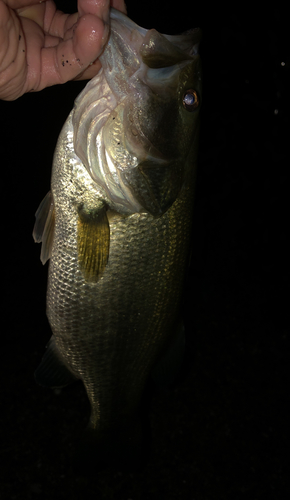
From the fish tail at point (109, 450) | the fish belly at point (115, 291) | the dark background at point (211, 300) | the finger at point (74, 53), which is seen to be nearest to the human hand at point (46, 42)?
the finger at point (74, 53)

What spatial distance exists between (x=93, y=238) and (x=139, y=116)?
1.13ft

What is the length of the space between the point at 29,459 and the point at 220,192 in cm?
238

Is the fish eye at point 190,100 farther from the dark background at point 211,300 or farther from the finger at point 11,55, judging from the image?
the dark background at point 211,300

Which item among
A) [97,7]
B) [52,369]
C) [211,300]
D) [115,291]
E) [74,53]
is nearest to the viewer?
[97,7]

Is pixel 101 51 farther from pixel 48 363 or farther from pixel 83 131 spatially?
pixel 48 363

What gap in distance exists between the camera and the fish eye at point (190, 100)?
3.04 feet

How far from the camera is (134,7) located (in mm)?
2852

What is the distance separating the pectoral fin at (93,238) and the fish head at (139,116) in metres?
0.05

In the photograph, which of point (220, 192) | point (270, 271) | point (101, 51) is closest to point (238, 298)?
point (270, 271)

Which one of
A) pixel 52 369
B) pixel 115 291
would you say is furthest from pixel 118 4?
pixel 52 369

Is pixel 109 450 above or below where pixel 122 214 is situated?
below

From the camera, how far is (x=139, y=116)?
34.8 inches

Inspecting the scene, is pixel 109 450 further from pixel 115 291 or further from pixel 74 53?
pixel 74 53

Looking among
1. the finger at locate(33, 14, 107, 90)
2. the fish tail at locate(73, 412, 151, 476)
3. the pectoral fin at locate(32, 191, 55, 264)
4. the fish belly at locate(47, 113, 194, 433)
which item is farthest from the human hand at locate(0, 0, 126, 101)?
the fish tail at locate(73, 412, 151, 476)
